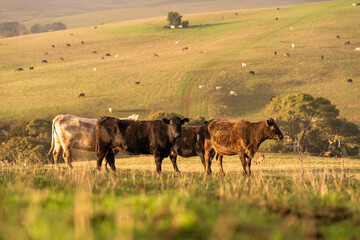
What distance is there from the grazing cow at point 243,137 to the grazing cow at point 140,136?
2.05 m

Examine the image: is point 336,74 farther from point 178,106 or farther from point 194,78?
point 178,106

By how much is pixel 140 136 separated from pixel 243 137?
413 cm

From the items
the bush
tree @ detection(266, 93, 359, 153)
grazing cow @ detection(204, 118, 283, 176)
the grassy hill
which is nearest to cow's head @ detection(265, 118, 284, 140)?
grazing cow @ detection(204, 118, 283, 176)

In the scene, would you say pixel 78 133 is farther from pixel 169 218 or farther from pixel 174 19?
pixel 174 19

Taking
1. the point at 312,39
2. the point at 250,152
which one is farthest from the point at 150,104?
the point at 250,152

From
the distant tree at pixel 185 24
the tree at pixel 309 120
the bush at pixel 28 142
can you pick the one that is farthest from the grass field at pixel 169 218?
the distant tree at pixel 185 24

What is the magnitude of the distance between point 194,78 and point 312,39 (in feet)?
108

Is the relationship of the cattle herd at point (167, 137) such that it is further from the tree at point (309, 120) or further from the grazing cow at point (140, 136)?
the tree at point (309, 120)

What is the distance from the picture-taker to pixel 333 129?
54.3 metres

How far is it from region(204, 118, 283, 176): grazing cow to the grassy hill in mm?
44780

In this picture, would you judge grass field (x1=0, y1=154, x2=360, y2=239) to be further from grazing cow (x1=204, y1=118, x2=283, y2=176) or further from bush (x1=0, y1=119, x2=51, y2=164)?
bush (x1=0, y1=119, x2=51, y2=164)

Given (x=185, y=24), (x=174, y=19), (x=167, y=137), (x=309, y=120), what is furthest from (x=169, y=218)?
(x=174, y=19)

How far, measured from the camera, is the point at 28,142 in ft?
157

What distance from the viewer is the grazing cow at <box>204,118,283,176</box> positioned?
19.1 meters
